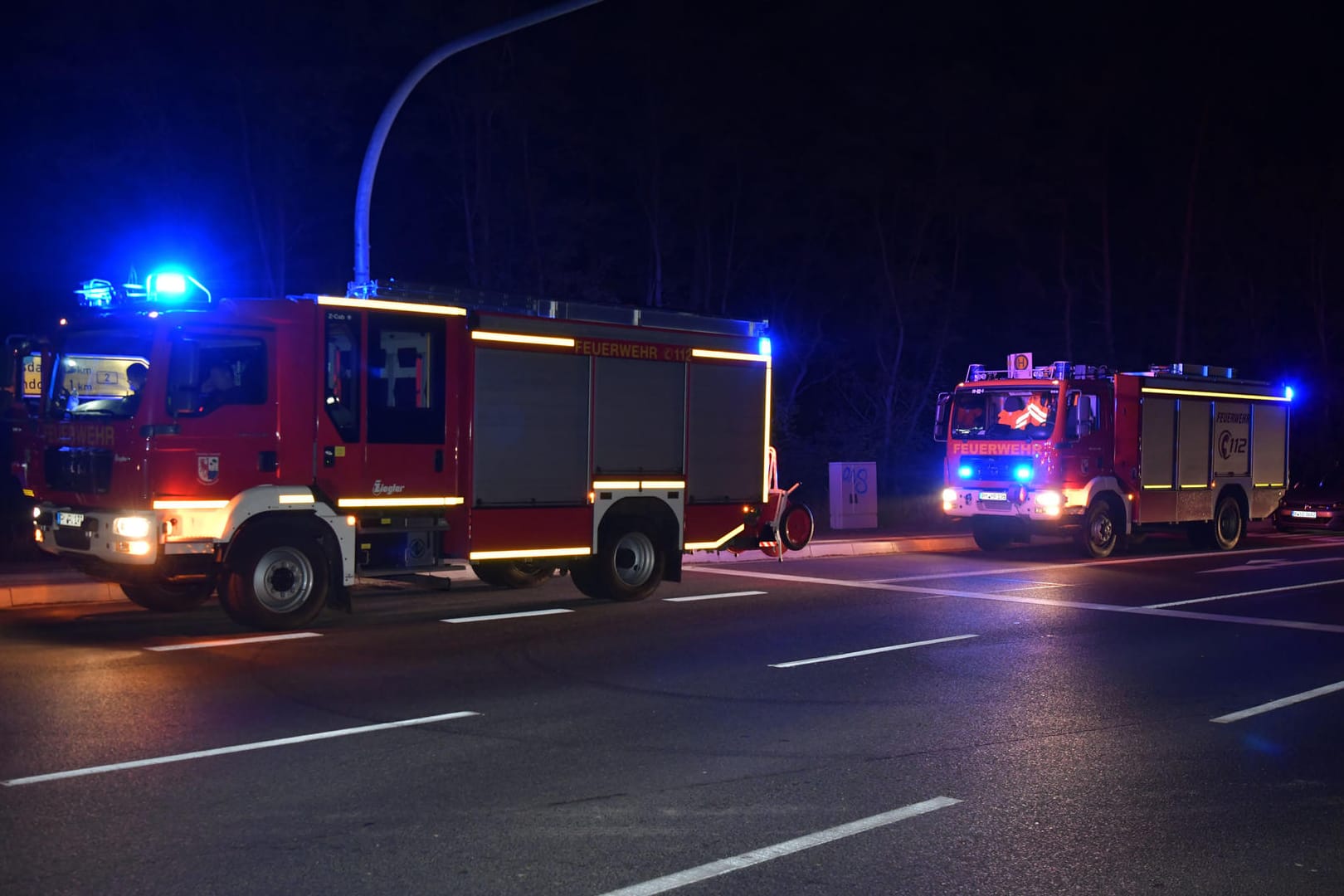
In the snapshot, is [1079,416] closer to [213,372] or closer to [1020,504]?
[1020,504]

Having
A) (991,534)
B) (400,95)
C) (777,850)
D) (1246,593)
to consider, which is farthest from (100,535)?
(991,534)

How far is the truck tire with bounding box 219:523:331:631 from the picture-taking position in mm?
11570

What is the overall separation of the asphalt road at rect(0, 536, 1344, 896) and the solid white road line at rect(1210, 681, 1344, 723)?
55 millimetres

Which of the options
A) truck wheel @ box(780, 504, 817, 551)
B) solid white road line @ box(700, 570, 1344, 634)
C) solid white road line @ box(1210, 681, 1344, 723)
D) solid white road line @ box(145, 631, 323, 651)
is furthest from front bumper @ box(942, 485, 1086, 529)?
solid white road line @ box(145, 631, 323, 651)

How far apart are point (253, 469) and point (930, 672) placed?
5980 mm

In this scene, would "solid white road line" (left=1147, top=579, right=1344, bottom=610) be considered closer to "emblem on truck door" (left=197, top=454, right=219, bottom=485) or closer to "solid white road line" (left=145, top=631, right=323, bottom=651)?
"solid white road line" (left=145, top=631, right=323, bottom=651)

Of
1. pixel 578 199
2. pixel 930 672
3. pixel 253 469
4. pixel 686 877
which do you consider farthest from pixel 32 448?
pixel 578 199

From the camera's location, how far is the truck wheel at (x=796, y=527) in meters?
16.1

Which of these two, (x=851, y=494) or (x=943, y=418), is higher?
(x=943, y=418)

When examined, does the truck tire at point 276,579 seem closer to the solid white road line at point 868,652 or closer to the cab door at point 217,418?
the cab door at point 217,418

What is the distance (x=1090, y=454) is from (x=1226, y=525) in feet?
15.7

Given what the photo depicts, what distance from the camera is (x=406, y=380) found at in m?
12.5

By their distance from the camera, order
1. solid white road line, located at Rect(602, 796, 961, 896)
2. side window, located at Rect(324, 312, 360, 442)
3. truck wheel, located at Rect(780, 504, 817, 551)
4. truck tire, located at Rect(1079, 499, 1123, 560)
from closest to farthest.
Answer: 1. solid white road line, located at Rect(602, 796, 961, 896)
2. side window, located at Rect(324, 312, 360, 442)
3. truck wheel, located at Rect(780, 504, 817, 551)
4. truck tire, located at Rect(1079, 499, 1123, 560)

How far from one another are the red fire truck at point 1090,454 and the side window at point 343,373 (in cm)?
1218
